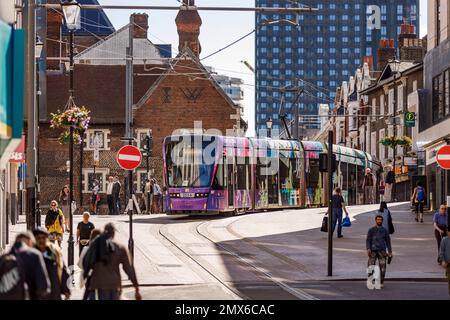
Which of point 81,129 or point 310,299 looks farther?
point 81,129

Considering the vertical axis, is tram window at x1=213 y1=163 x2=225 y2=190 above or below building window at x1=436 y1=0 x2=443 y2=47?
below

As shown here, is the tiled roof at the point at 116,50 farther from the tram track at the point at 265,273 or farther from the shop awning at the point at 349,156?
the tram track at the point at 265,273

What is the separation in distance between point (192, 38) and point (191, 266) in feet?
183

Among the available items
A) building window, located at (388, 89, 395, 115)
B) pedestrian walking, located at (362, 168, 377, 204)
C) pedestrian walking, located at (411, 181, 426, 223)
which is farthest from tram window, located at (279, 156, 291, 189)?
building window, located at (388, 89, 395, 115)

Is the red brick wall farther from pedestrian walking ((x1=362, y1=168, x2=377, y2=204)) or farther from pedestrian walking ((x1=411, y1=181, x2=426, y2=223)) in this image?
pedestrian walking ((x1=411, y1=181, x2=426, y2=223))

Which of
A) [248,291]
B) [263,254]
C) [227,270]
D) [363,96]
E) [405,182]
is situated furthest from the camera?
[363,96]

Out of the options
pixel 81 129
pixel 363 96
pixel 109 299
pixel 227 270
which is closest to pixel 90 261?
pixel 109 299

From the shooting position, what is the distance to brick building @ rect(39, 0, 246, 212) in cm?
6875

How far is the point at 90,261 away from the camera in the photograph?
14.4 m

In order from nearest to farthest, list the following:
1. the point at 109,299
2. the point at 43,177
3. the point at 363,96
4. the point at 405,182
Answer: the point at 109,299 < the point at 43,177 < the point at 405,182 < the point at 363,96

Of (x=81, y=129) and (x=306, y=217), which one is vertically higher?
(x=81, y=129)

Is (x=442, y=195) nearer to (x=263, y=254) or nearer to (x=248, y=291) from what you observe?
(x=263, y=254)

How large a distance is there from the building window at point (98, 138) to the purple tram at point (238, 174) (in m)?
21.7

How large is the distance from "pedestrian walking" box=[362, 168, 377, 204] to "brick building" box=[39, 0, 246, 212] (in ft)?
47.7
